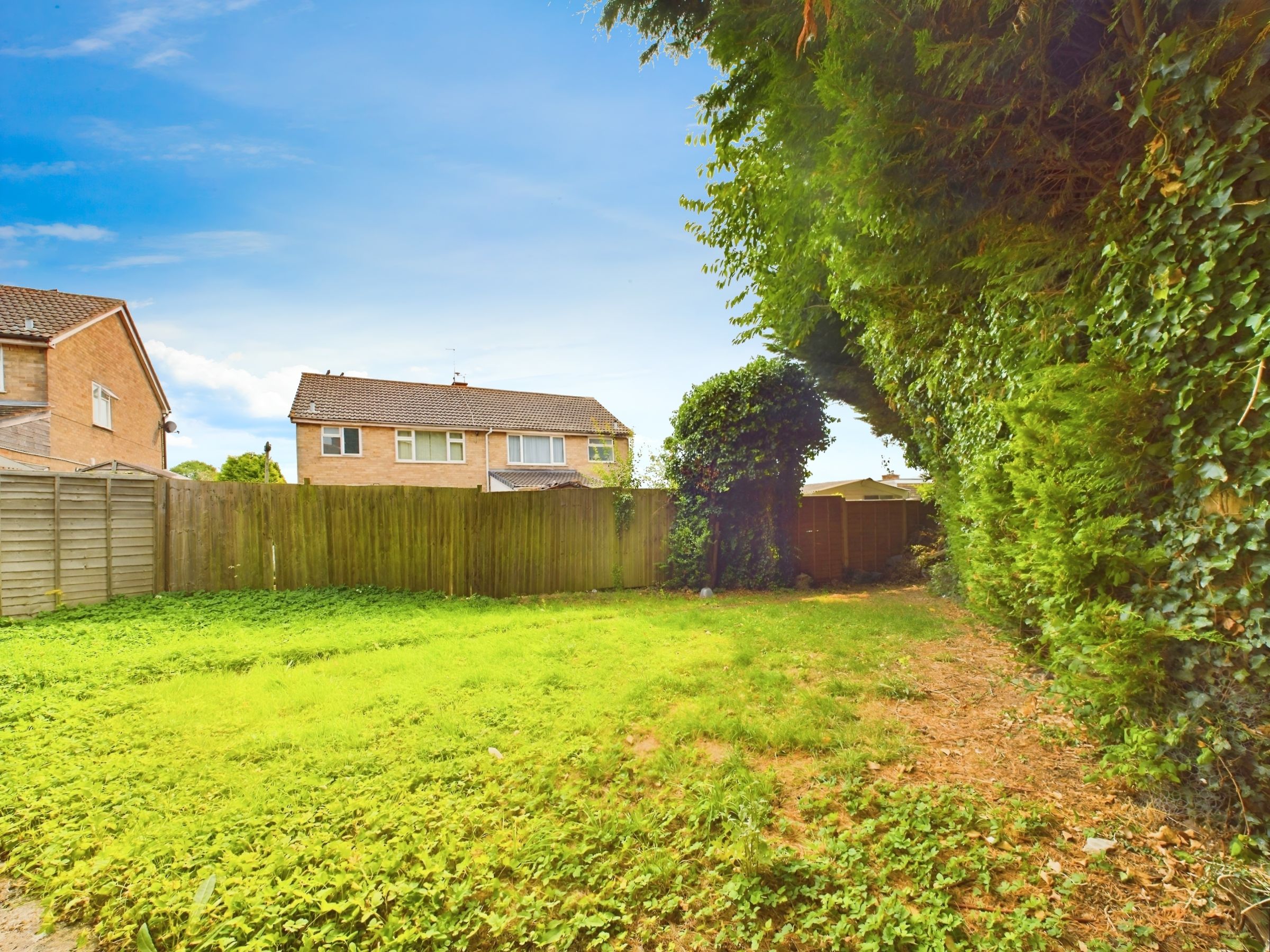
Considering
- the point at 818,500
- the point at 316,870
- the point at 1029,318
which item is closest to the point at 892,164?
the point at 1029,318

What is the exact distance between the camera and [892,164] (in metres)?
2.79

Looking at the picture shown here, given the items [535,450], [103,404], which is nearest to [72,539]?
[103,404]

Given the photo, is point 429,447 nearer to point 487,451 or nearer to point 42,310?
point 487,451

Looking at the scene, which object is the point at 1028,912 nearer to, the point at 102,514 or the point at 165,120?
→ the point at 102,514

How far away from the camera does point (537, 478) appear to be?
2066 cm

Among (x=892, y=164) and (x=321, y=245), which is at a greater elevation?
(x=321, y=245)

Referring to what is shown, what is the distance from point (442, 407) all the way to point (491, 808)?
65.6ft

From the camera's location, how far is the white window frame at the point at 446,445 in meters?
19.3

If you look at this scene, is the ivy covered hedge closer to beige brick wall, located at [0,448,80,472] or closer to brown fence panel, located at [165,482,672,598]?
brown fence panel, located at [165,482,672,598]

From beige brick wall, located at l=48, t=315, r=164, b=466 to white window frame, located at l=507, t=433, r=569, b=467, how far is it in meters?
12.1

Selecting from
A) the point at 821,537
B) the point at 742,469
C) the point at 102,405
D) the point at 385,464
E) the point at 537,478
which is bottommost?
the point at 821,537

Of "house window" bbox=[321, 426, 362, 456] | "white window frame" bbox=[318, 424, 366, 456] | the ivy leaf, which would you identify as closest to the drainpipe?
"white window frame" bbox=[318, 424, 366, 456]

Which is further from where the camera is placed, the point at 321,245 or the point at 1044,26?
the point at 321,245

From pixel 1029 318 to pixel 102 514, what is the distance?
10380mm
